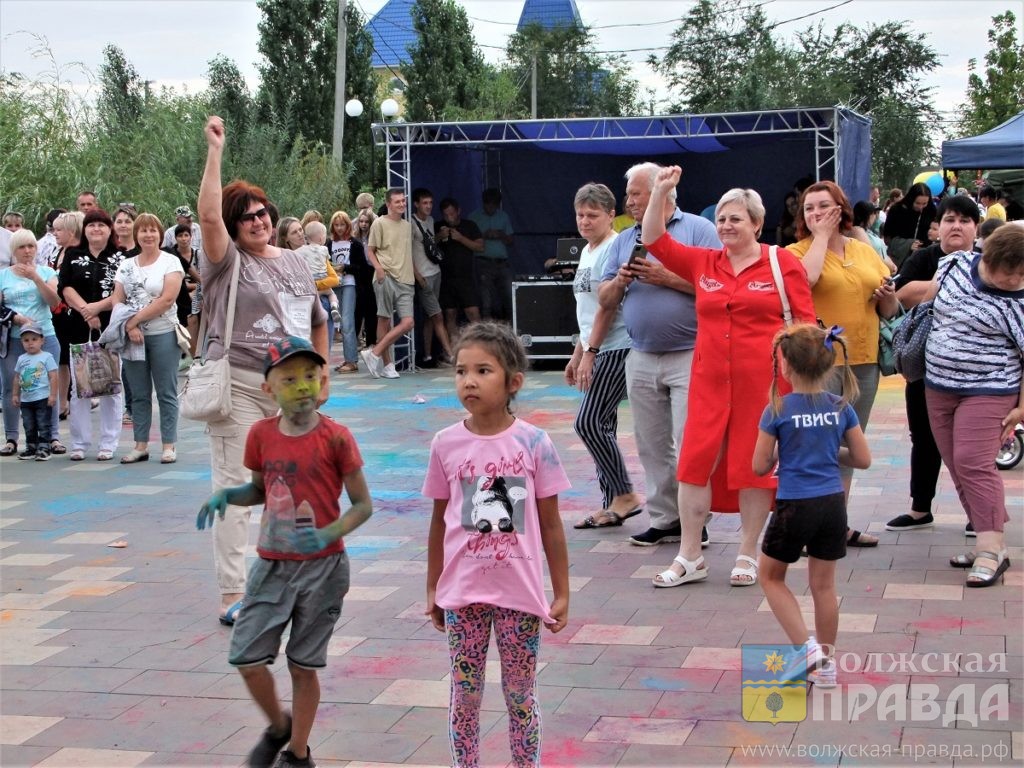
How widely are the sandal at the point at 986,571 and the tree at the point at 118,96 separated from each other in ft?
61.6

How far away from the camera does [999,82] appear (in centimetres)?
2905

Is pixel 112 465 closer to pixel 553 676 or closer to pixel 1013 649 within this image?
pixel 553 676

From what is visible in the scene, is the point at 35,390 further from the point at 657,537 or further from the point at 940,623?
the point at 940,623

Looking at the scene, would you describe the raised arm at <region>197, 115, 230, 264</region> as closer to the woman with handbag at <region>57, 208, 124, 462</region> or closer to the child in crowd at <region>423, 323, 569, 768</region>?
the child in crowd at <region>423, 323, 569, 768</region>

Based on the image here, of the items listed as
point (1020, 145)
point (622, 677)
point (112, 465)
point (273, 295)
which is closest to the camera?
point (622, 677)

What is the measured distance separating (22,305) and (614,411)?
17.6 ft

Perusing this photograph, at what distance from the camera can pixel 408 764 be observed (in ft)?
13.4

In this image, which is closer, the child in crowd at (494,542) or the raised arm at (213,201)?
the child in crowd at (494,542)

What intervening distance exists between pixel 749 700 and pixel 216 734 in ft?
5.95

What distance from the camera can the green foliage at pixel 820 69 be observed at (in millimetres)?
39219

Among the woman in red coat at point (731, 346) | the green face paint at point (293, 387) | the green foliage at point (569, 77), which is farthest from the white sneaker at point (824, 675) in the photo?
the green foliage at point (569, 77)

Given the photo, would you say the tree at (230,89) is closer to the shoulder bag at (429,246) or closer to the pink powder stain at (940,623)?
the shoulder bag at (429,246)

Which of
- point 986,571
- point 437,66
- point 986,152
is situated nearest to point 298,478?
point 986,571

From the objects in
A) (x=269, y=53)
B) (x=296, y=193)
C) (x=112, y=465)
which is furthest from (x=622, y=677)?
(x=269, y=53)
